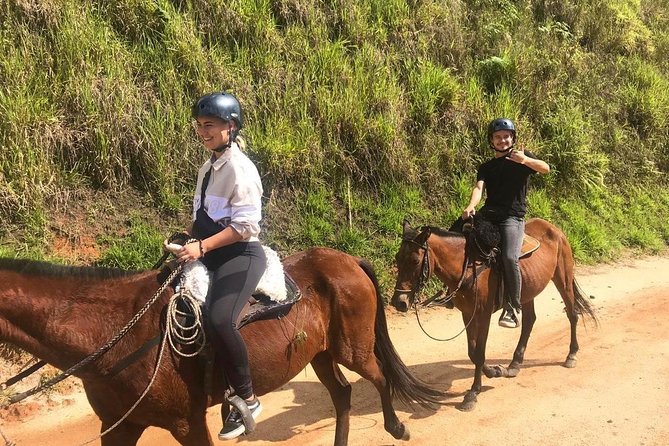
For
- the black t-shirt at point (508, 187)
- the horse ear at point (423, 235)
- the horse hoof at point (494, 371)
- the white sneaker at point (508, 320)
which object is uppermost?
the black t-shirt at point (508, 187)

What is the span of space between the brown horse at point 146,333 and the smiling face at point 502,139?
2.44 m

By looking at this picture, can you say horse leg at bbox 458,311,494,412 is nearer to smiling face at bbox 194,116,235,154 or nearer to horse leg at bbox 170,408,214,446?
horse leg at bbox 170,408,214,446

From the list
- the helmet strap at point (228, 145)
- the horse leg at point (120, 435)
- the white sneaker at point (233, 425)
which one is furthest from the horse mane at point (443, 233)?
the horse leg at point (120, 435)

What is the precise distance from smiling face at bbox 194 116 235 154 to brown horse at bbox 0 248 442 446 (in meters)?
0.99

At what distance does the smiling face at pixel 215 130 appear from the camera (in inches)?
126

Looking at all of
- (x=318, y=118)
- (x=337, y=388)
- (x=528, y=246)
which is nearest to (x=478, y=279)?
(x=528, y=246)

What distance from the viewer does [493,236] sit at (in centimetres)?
548

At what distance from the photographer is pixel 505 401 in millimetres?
5277

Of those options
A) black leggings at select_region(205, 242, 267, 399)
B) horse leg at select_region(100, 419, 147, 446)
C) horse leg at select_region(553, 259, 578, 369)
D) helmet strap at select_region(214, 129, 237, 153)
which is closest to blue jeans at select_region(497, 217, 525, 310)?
horse leg at select_region(553, 259, 578, 369)

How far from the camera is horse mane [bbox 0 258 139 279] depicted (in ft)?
9.57

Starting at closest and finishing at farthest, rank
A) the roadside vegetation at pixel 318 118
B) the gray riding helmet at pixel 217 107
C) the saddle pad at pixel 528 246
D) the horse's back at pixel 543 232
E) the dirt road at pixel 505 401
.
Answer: the gray riding helmet at pixel 217 107 → the dirt road at pixel 505 401 → the saddle pad at pixel 528 246 → the horse's back at pixel 543 232 → the roadside vegetation at pixel 318 118

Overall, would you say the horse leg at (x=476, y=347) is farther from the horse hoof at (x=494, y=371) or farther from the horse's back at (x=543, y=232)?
the horse's back at (x=543, y=232)

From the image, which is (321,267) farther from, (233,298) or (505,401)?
(505,401)

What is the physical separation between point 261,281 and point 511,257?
3.09 m
